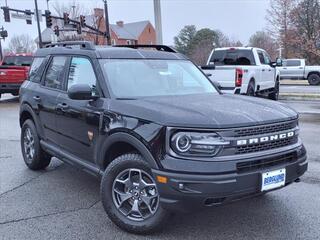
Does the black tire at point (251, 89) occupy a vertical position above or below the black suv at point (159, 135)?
below

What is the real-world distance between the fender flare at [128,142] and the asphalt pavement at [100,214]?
706 millimetres

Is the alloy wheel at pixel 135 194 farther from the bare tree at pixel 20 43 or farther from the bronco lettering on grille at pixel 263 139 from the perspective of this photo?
the bare tree at pixel 20 43

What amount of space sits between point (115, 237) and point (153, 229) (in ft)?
1.23

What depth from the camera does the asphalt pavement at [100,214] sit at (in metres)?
3.90

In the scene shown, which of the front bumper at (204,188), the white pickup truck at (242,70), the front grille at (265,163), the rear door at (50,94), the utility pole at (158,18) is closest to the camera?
the front bumper at (204,188)

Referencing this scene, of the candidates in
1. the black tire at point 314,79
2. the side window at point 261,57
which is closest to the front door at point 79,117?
the side window at point 261,57

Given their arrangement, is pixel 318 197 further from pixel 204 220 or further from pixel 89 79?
pixel 89 79

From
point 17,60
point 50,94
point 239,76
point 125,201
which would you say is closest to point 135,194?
point 125,201

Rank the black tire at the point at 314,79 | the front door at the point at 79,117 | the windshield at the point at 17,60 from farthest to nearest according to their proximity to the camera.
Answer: the black tire at the point at 314,79 < the windshield at the point at 17,60 < the front door at the point at 79,117

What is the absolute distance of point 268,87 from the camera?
1511 cm

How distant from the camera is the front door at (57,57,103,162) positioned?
440 cm

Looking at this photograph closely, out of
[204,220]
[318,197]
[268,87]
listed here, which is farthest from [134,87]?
[268,87]

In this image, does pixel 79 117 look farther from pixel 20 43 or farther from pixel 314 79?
pixel 20 43

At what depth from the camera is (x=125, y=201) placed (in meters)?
3.98
